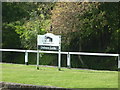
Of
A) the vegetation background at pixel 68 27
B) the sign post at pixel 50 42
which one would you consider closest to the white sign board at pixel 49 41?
the sign post at pixel 50 42

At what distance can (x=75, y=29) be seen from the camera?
1844 cm

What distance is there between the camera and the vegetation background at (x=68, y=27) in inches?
712

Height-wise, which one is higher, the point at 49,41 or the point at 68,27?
the point at 68,27

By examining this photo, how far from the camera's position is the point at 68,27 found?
18.4 metres

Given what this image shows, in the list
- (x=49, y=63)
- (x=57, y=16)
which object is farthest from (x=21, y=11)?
(x=57, y=16)

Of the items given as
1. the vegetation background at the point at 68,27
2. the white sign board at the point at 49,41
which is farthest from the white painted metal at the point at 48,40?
the vegetation background at the point at 68,27

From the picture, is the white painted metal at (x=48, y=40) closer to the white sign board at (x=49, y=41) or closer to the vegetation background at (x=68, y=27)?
the white sign board at (x=49, y=41)

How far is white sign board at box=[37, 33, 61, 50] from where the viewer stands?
15.4 m

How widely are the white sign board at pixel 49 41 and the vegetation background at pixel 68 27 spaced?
8.72 ft

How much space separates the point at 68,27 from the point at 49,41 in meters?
3.03

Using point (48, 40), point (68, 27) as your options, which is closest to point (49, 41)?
point (48, 40)

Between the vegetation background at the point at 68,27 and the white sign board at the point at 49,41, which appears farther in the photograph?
the vegetation background at the point at 68,27

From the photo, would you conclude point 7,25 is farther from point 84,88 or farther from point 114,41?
point 84,88

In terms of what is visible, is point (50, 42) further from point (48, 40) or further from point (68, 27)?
point (68, 27)
